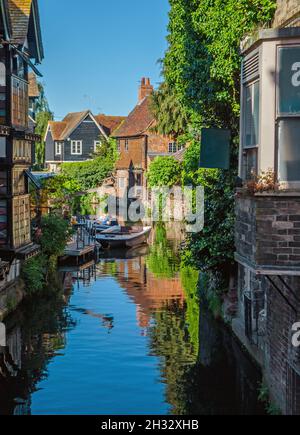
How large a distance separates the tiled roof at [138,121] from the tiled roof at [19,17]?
1668 inches

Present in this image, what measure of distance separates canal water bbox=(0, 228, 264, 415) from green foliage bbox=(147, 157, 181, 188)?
2754cm

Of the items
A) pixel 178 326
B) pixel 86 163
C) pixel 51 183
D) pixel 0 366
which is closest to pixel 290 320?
pixel 0 366

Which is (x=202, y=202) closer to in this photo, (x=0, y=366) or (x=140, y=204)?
(x=0, y=366)

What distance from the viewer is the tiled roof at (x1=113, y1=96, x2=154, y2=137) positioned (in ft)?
231

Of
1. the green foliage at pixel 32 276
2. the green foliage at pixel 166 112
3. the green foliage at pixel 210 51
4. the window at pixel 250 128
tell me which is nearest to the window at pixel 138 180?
the green foliage at pixel 166 112

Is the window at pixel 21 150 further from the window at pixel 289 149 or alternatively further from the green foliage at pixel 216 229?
the window at pixel 289 149

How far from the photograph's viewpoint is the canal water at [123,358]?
53.4ft

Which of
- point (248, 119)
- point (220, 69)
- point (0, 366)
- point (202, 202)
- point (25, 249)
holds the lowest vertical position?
point (0, 366)

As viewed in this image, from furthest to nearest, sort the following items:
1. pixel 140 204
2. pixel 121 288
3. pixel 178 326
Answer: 1. pixel 140 204
2. pixel 121 288
3. pixel 178 326

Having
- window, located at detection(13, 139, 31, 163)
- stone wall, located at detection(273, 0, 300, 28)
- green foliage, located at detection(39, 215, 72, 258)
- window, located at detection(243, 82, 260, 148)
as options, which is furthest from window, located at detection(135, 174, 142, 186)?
window, located at detection(243, 82, 260, 148)

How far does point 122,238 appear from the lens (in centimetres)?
4622

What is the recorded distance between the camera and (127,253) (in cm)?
4497

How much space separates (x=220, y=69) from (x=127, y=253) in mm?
24761

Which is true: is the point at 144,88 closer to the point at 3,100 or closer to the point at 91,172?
the point at 91,172
